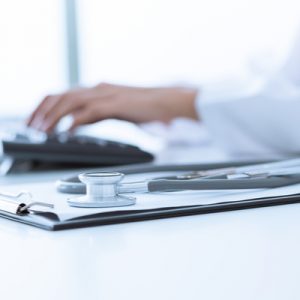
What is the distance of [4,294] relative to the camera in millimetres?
232

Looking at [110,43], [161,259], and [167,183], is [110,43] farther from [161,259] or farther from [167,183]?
[161,259]

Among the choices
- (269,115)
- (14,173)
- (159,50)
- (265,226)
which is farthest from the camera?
(159,50)

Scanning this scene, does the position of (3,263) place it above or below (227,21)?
below

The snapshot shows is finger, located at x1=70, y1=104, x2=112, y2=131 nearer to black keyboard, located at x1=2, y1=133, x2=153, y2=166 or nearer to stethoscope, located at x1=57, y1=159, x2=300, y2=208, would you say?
black keyboard, located at x1=2, y1=133, x2=153, y2=166

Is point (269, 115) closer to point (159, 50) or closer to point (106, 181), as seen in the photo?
point (106, 181)

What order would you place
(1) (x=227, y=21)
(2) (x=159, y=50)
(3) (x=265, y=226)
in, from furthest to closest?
1. (2) (x=159, y=50)
2. (1) (x=227, y=21)
3. (3) (x=265, y=226)

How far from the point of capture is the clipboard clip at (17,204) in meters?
0.38

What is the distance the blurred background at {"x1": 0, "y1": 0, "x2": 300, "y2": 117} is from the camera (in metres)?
2.16

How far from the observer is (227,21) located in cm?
212

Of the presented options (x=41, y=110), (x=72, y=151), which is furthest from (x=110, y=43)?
(x=72, y=151)

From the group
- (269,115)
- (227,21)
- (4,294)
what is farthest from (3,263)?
(227,21)

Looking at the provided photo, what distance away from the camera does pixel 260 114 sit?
0.90 metres

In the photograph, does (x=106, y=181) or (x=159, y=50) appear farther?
(x=159, y=50)

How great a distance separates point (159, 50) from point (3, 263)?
206 centimetres
